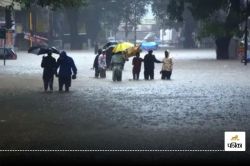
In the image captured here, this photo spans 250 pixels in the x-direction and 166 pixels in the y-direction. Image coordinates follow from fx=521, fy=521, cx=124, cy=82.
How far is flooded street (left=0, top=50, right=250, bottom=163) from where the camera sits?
9.45m

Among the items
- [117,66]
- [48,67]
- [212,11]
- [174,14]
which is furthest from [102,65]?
[212,11]

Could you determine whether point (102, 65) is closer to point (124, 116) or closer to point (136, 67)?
point (136, 67)

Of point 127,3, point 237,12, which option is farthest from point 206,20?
point 127,3

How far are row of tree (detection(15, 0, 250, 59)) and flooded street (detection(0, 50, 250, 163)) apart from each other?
6738 mm

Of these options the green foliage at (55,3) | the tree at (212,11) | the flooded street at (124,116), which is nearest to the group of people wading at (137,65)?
the flooded street at (124,116)

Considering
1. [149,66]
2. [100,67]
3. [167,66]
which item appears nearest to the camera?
[167,66]

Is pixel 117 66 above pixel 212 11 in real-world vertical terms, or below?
below

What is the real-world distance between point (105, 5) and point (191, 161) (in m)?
77.6

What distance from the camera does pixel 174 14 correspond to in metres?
44.7

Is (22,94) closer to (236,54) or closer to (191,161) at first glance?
(191,161)

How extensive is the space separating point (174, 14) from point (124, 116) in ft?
108

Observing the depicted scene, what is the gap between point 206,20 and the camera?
45.1 metres

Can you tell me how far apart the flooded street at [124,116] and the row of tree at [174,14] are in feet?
22.1

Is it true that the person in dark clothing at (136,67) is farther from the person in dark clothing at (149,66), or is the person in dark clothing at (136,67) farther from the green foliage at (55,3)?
the green foliage at (55,3)
